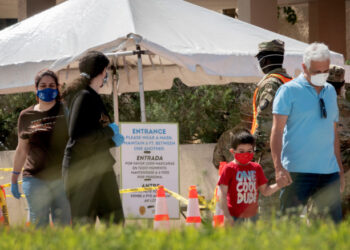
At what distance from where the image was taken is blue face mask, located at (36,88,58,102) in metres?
5.86

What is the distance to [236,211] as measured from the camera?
542 centimetres

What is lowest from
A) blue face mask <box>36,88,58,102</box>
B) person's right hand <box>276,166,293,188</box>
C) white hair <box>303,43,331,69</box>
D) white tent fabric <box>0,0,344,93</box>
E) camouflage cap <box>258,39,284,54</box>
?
person's right hand <box>276,166,293,188</box>

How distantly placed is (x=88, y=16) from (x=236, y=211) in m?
3.90

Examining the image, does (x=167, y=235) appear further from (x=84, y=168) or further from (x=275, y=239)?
(x=84, y=168)

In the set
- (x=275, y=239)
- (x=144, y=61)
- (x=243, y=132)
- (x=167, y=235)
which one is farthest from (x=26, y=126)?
(x=144, y=61)

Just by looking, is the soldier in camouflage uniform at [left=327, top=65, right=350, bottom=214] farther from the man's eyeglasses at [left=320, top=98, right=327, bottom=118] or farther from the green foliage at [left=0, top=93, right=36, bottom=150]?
the green foliage at [left=0, top=93, right=36, bottom=150]

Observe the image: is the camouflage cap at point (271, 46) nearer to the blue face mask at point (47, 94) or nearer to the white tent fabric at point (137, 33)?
the white tent fabric at point (137, 33)

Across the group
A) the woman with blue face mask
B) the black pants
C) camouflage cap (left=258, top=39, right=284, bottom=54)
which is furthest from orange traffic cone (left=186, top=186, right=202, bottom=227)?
the black pants

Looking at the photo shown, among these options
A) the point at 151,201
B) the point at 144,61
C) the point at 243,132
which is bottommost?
the point at 151,201

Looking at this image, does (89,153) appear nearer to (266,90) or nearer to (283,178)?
(283,178)

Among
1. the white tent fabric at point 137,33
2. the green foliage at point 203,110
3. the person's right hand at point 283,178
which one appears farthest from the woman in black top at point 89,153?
the green foliage at point 203,110

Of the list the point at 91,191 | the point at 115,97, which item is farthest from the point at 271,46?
the point at 115,97

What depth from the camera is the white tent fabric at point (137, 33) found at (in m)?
7.42

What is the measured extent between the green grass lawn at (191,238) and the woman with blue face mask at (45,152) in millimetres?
2264
